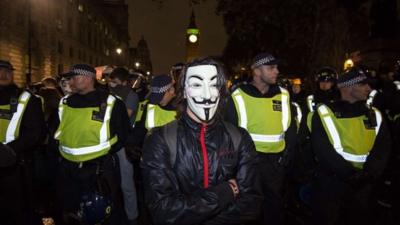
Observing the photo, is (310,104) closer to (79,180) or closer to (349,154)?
(349,154)

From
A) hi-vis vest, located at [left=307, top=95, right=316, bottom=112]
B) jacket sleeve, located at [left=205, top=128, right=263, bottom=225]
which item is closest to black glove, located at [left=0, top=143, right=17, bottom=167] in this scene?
jacket sleeve, located at [left=205, top=128, right=263, bottom=225]

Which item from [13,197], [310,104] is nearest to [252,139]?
[13,197]

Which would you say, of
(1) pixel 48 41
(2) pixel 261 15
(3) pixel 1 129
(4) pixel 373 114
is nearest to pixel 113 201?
(3) pixel 1 129

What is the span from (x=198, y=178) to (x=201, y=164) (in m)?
0.09

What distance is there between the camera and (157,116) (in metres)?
5.65

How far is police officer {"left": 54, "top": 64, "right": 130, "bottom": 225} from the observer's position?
15.6 ft

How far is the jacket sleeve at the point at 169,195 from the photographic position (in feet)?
7.98

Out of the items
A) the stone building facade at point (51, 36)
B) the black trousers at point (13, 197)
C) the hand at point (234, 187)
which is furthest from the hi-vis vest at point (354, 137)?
the stone building facade at point (51, 36)

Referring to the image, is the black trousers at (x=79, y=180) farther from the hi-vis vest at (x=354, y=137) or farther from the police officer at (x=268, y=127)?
the hi-vis vest at (x=354, y=137)

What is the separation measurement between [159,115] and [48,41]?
34.5 meters

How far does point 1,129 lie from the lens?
5.11 meters

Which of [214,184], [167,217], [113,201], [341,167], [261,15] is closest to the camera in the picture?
[167,217]

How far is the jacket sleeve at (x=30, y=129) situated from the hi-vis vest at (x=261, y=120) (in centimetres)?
258

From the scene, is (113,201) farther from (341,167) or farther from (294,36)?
(294,36)
